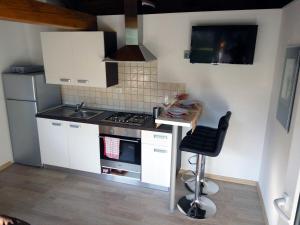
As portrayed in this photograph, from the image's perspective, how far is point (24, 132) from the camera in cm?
338

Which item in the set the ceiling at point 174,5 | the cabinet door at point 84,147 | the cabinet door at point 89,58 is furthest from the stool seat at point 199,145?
the ceiling at point 174,5

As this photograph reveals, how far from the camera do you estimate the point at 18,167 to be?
3467 mm

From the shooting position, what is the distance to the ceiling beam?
191 centimetres

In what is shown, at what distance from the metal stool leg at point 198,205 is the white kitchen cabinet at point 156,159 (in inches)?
12.8

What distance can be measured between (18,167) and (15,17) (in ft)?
7.74

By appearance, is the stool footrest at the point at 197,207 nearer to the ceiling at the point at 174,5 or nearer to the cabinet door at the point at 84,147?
the cabinet door at the point at 84,147

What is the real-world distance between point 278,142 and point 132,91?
6.24 feet

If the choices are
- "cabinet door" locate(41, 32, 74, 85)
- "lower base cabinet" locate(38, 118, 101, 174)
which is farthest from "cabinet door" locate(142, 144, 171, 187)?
"cabinet door" locate(41, 32, 74, 85)

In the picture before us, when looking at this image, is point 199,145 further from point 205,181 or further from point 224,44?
point 224,44

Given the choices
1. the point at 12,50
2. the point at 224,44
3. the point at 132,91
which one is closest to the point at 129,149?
the point at 132,91

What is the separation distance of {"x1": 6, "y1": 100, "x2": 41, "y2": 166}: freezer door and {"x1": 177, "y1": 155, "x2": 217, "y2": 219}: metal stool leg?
217 centimetres

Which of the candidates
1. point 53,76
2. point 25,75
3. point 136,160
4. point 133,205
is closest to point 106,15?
point 53,76

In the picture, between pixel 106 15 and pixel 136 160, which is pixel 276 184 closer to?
pixel 136 160

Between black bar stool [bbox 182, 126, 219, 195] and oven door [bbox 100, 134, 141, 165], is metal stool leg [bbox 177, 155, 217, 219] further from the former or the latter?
→ oven door [bbox 100, 134, 141, 165]
